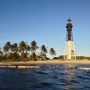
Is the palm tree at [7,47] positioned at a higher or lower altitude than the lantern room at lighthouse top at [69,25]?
lower

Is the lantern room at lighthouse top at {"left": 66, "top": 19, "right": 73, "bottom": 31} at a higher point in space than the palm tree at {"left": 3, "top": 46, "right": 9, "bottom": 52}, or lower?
higher

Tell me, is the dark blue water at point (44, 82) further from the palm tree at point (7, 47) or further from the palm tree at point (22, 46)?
the palm tree at point (7, 47)

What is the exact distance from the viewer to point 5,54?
18688cm

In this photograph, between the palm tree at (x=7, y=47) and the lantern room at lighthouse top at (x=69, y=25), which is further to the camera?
the lantern room at lighthouse top at (x=69, y=25)

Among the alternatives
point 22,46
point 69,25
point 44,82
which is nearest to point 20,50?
point 22,46

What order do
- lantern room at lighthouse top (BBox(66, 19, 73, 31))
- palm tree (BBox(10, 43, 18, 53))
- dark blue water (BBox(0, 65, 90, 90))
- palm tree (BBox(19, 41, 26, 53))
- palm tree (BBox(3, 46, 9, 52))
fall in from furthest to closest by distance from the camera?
lantern room at lighthouse top (BBox(66, 19, 73, 31)), palm tree (BBox(10, 43, 18, 53)), palm tree (BBox(3, 46, 9, 52)), palm tree (BBox(19, 41, 26, 53)), dark blue water (BBox(0, 65, 90, 90))

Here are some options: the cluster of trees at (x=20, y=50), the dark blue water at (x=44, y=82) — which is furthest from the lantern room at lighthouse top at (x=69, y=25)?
the dark blue water at (x=44, y=82)

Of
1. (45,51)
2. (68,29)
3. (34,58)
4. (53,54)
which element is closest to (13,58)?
(34,58)

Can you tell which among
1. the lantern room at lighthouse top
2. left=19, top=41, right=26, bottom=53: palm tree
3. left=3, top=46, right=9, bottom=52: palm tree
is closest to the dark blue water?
left=19, top=41, right=26, bottom=53: palm tree

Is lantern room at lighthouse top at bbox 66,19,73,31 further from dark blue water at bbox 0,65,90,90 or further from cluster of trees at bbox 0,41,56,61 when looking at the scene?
dark blue water at bbox 0,65,90,90

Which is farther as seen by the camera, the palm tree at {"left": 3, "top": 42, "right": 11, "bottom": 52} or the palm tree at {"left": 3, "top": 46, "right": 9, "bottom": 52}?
the palm tree at {"left": 3, "top": 42, "right": 11, "bottom": 52}

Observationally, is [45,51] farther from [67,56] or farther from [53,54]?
[67,56]

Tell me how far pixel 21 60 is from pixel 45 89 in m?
138

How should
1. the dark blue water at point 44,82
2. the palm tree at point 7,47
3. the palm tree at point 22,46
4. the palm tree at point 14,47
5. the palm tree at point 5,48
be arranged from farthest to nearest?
the palm tree at point 14,47, the palm tree at point 7,47, the palm tree at point 5,48, the palm tree at point 22,46, the dark blue water at point 44,82
